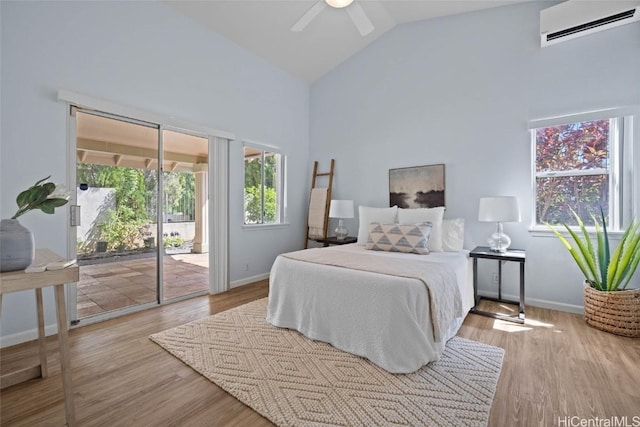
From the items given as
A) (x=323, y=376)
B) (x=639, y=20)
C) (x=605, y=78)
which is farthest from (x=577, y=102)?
(x=323, y=376)

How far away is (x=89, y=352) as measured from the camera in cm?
219

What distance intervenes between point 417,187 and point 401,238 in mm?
1160

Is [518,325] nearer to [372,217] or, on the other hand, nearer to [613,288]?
[613,288]

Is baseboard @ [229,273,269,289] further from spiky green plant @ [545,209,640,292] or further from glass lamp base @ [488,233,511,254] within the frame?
spiky green plant @ [545,209,640,292]

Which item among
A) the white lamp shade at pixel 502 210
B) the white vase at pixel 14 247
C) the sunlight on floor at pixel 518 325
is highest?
the white lamp shade at pixel 502 210

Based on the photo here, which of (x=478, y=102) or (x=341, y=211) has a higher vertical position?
(x=478, y=102)

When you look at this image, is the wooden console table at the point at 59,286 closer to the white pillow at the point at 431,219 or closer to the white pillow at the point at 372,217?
the white pillow at the point at 372,217

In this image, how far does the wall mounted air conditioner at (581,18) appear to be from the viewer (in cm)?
257

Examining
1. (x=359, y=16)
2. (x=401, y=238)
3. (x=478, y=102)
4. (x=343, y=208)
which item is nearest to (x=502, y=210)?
(x=401, y=238)

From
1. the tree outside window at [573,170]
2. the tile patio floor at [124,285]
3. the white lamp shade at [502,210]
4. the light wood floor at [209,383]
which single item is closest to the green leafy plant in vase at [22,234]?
the light wood floor at [209,383]

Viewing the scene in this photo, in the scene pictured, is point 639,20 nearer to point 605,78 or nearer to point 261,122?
point 605,78

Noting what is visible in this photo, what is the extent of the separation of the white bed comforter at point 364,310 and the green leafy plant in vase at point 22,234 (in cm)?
167

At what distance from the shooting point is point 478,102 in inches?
139

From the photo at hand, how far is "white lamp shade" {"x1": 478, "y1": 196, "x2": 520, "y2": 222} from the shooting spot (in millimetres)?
2975
